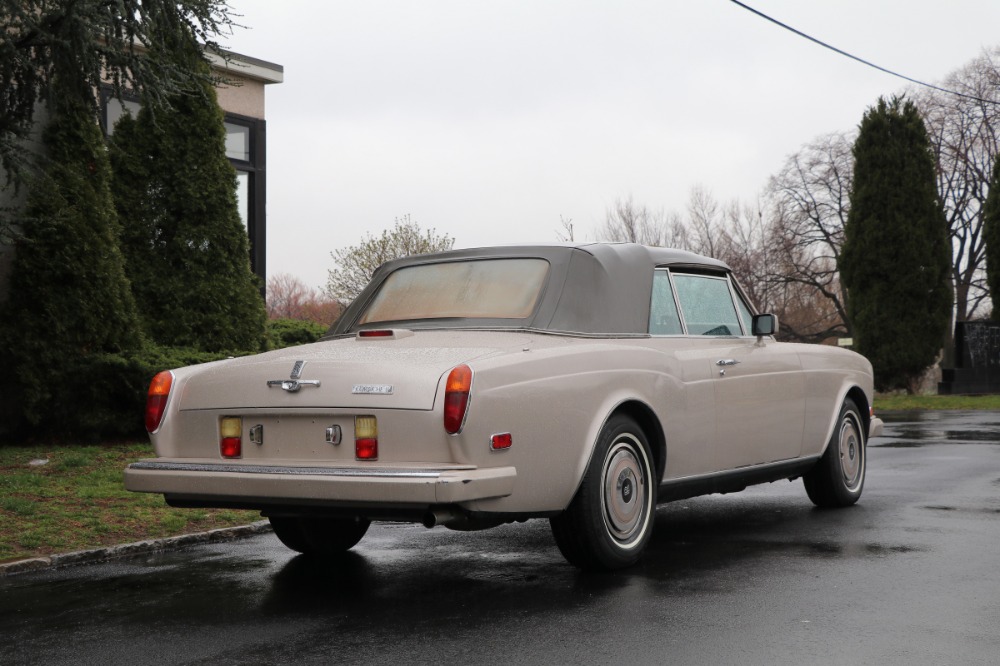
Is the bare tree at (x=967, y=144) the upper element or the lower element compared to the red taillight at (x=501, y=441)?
upper

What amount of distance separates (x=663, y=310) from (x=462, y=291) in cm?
122

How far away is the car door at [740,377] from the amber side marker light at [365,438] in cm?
238

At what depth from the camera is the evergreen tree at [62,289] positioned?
11906mm

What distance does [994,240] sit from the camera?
31547mm

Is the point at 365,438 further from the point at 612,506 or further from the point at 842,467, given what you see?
the point at 842,467

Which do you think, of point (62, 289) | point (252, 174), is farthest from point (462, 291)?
point (252, 174)

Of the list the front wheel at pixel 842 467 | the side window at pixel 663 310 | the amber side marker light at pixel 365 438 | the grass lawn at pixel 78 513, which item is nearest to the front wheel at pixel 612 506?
the side window at pixel 663 310

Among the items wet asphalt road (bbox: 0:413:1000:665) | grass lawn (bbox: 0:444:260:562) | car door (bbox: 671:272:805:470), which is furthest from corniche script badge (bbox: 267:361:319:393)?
car door (bbox: 671:272:805:470)

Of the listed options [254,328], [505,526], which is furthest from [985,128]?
[505,526]

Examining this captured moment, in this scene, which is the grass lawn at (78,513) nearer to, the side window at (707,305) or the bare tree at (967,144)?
the side window at (707,305)

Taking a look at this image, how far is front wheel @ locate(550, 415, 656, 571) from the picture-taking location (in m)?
5.85

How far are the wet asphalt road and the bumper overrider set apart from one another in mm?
511

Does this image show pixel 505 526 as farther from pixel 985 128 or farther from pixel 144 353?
pixel 985 128

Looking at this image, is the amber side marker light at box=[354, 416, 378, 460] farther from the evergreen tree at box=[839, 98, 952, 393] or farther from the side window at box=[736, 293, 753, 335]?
the evergreen tree at box=[839, 98, 952, 393]
